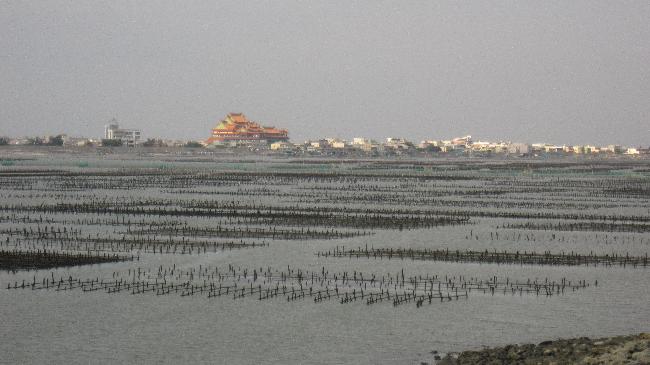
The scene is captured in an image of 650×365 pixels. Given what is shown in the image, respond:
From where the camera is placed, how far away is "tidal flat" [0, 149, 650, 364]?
20500 mm

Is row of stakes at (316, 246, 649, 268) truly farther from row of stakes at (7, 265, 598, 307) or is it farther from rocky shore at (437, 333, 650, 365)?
rocky shore at (437, 333, 650, 365)

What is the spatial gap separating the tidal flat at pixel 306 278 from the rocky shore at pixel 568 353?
1269 millimetres

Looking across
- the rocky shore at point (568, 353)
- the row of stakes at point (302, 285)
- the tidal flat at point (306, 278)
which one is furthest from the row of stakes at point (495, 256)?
the rocky shore at point (568, 353)

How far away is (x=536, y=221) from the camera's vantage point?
4734 cm

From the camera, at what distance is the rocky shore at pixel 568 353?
1600 centimetres

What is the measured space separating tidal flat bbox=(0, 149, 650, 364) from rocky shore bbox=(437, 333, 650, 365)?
1.27m

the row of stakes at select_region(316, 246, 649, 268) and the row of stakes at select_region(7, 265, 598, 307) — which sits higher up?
the row of stakes at select_region(316, 246, 649, 268)

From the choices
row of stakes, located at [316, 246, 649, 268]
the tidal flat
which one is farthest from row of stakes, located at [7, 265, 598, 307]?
row of stakes, located at [316, 246, 649, 268]

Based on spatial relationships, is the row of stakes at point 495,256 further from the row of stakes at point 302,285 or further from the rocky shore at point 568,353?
the rocky shore at point 568,353

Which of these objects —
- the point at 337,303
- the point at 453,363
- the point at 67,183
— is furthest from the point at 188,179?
the point at 453,363

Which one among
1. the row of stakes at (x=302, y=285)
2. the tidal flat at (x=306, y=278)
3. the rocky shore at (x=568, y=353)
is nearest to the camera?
the rocky shore at (x=568, y=353)

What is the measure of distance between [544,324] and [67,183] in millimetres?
56618

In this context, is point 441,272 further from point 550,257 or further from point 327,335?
point 327,335

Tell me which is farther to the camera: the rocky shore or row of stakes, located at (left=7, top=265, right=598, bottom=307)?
row of stakes, located at (left=7, top=265, right=598, bottom=307)
